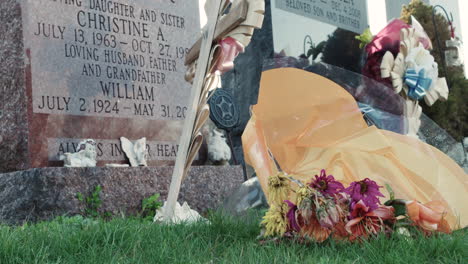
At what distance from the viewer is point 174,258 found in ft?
5.05

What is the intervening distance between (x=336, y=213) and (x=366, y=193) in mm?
169

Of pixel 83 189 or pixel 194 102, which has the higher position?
pixel 194 102

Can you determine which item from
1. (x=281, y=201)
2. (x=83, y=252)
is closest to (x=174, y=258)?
(x=83, y=252)

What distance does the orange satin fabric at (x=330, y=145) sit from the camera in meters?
2.10

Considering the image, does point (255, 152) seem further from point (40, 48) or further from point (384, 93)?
point (40, 48)

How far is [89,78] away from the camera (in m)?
3.94

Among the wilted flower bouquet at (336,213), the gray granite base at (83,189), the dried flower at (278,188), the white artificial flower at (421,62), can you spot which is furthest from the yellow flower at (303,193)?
the white artificial flower at (421,62)

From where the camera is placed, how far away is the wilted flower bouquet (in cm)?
167

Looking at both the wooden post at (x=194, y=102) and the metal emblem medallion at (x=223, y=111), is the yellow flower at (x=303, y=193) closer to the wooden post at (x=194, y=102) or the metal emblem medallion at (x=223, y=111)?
the wooden post at (x=194, y=102)

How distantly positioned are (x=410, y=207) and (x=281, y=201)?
39 cm

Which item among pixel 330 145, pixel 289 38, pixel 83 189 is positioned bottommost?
pixel 83 189

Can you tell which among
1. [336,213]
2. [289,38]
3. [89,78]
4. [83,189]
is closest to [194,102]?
[336,213]

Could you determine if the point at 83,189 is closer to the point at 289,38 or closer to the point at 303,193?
the point at 303,193

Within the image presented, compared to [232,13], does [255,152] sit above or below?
below
